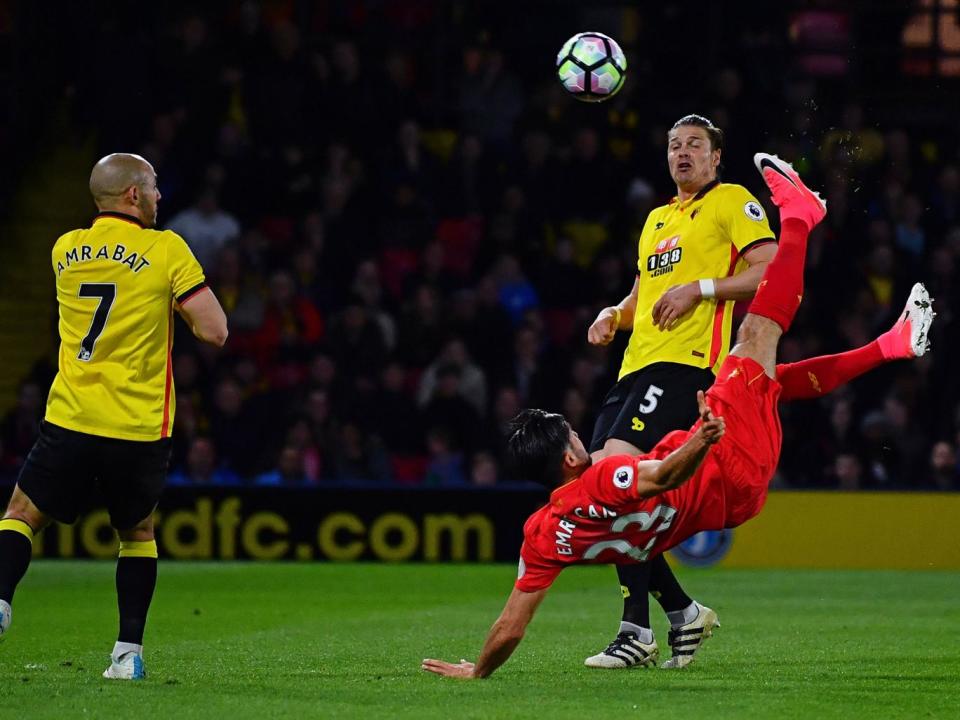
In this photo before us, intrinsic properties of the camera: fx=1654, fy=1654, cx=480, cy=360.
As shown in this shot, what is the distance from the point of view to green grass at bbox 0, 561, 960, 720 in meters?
5.62

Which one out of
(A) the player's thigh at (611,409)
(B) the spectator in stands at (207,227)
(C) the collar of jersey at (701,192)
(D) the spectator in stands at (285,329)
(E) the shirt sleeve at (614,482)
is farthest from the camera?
(B) the spectator in stands at (207,227)

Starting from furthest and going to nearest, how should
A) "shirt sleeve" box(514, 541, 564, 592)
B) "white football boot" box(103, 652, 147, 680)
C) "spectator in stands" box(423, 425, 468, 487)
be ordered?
"spectator in stands" box(423, 425, 468, 487) → "white football boot" box(103, 652, 147, 680) → "shirt sleeve" box(514, 541, 564, 592)

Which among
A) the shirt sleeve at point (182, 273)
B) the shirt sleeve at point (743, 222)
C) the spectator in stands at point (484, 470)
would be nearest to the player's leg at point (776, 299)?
the shirt sleeve at point (743, 222)

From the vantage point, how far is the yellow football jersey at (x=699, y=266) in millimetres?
6980

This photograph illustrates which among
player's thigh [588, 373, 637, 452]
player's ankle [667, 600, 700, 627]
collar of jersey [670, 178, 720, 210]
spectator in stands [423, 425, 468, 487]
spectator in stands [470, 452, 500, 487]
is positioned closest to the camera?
player's ankle [667, 600, 700, 627]

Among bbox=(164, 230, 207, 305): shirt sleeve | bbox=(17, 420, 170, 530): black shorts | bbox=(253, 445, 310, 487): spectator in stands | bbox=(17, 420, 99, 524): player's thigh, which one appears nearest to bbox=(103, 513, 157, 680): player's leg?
bbox=(17, 420, 170, 530): black shorts

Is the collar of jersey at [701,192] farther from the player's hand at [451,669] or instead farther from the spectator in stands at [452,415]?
the spectator in stands at [452,415]

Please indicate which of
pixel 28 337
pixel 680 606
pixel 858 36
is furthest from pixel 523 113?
pixel 680 606

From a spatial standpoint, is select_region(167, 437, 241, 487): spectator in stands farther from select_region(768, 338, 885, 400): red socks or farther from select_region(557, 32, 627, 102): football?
select_region(768, 338, 885, 400): red socks

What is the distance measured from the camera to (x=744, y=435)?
636 cm

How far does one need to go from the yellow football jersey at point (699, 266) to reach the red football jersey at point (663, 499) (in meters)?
0.44

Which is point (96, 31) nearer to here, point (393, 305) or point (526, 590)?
point (393, 305)

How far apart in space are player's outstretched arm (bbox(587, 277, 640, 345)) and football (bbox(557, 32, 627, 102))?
2.06 meters

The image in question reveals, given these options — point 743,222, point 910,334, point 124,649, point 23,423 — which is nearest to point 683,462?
point 743,222
